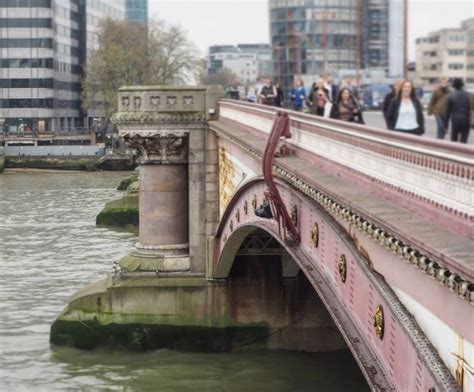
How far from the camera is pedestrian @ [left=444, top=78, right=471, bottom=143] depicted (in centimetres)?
1309

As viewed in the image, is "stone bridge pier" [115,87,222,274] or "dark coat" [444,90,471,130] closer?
"dark coat" [444,90,471,130]

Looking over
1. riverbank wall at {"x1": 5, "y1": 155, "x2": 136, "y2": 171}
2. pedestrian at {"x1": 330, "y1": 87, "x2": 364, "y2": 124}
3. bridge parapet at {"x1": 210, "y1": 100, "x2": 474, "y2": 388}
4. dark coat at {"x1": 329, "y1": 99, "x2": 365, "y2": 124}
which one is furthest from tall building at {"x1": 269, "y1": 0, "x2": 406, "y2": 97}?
bridge parapet at {"x1": 210, "y1": 100, "x2": 474, "y2": 388}

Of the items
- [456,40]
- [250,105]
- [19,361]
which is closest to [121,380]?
[19,361]

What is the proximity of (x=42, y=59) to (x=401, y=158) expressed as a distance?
10464 centimetres

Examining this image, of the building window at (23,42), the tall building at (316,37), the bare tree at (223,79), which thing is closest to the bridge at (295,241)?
the tall building at (316,37)

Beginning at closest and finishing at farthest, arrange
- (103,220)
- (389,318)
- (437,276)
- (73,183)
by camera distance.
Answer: (437,276), (389,318), (103,220), (73,183)

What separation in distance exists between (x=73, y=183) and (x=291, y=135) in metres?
61.2

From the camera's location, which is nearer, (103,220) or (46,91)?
(103,220)

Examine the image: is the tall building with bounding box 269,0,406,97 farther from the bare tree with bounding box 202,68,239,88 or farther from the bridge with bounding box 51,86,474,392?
the bridge with bounding box 51,86,474,392

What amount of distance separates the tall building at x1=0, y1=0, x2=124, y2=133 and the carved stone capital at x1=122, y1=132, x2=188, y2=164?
8501cm

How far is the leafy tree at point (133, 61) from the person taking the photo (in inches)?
3996

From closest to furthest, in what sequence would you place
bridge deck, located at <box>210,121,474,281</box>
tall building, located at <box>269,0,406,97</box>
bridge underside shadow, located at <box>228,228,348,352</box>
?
bridge deck, located at <box>210,121,474,281</box>, bridge underside shadow, located at <box>228,228,348,352</box>, tall building, located at <box>269,0,406,97</box>

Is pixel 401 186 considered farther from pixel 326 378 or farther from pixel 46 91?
pixel 46 91

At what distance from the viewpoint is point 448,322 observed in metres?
7.42
